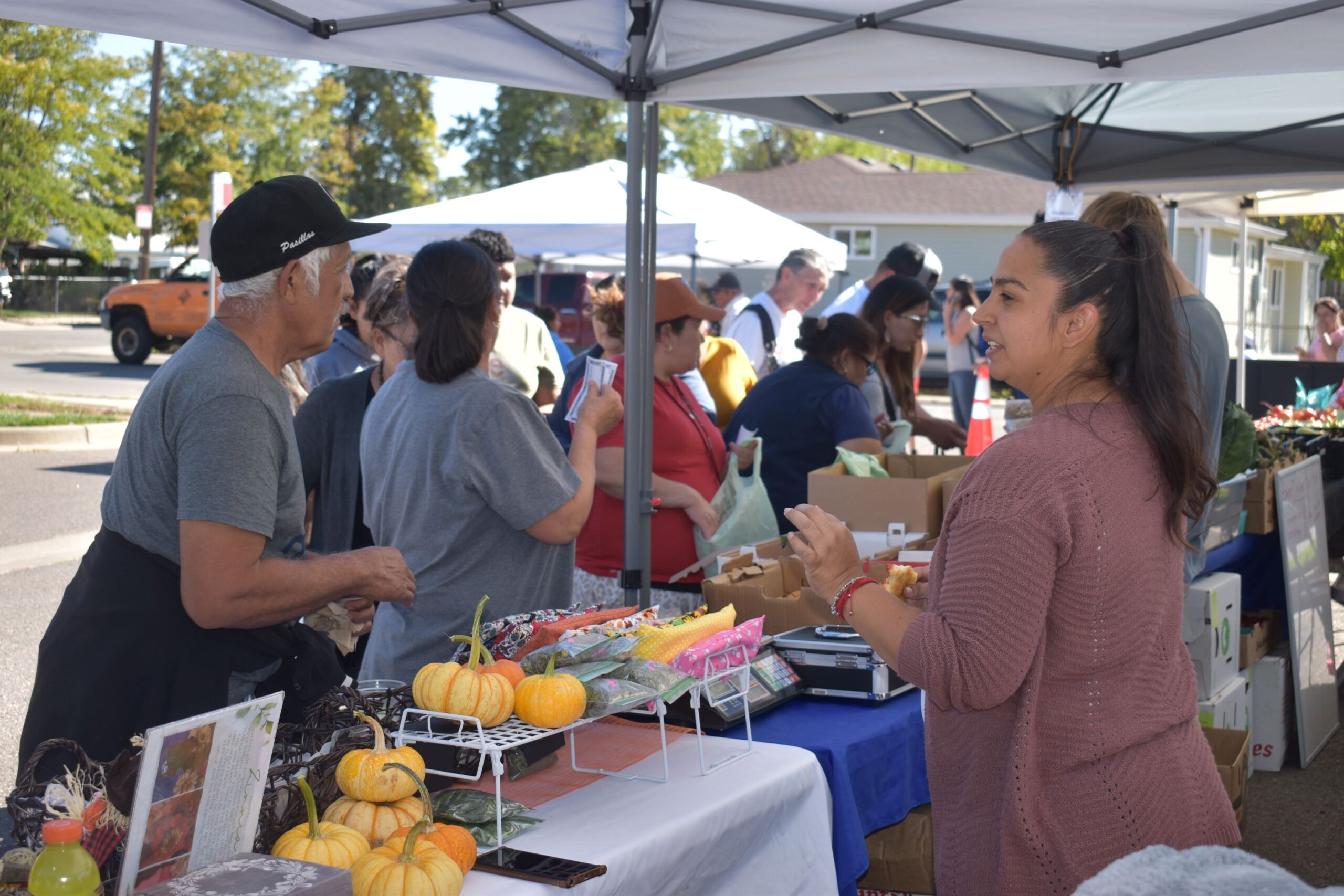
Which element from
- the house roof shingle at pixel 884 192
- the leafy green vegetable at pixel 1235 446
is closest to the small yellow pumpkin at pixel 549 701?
the leafy green vegetable at pixel 1235 446

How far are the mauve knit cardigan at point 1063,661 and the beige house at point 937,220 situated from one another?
1036 inches

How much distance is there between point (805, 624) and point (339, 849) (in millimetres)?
1633

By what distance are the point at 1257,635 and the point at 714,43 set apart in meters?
3.40

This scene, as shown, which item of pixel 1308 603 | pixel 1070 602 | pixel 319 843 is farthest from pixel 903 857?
pixel 1308 603

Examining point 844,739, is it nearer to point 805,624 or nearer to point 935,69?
point 805,624

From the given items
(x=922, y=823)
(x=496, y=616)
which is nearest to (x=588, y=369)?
(x=496, y=616)

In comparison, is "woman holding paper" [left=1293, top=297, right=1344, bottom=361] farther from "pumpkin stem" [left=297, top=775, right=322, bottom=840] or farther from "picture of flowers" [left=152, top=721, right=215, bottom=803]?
"picture of flowers" [left=152, top=721, right=215, bottom=803]

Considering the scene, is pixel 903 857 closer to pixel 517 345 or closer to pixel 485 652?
pixel 485 652

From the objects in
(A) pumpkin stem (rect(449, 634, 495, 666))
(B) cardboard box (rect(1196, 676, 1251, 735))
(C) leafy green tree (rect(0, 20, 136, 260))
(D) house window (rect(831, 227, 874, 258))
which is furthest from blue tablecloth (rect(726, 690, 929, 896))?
(D) house window (rect(831, 227, 874, 258))

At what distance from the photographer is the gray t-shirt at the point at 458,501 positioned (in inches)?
106

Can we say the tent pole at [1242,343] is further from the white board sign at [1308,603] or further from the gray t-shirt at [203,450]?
the gray t-shirt at [203,450]

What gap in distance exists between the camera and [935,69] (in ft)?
10.7

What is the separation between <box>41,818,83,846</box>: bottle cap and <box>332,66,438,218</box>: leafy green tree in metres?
36.2

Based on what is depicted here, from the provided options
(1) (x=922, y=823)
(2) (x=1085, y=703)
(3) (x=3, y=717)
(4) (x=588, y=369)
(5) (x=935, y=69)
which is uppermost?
(5) (x=935, y=69)
